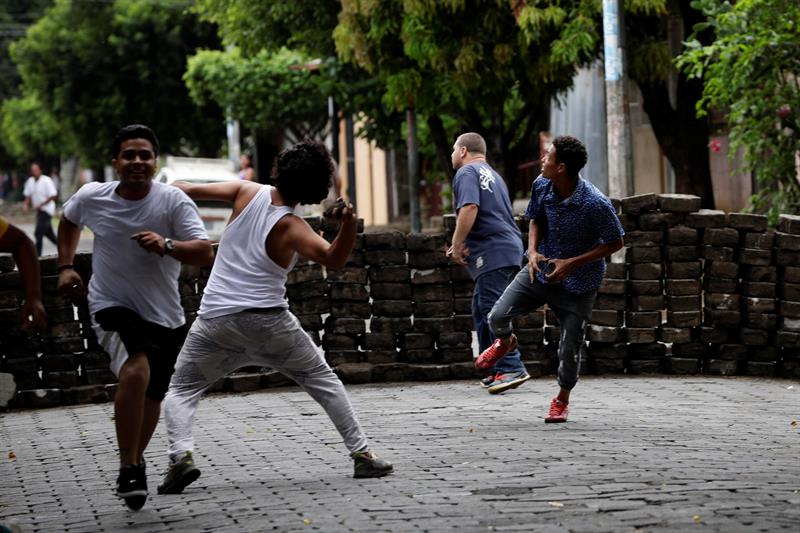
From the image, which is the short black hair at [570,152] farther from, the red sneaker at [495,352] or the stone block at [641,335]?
the stone block at [641,335]

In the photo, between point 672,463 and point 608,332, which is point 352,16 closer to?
point 608,332

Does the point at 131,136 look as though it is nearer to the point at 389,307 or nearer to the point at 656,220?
the point at 389,307

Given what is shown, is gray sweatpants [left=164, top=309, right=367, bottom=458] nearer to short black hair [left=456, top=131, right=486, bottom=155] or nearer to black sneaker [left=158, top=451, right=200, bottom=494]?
black sneaker [left=158, top=451, right=200, bottom=494]

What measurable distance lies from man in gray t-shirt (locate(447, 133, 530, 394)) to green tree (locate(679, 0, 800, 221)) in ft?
15.1

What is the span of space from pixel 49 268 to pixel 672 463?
5003 mm

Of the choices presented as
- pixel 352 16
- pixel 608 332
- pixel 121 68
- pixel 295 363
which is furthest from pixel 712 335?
pixel 121 68

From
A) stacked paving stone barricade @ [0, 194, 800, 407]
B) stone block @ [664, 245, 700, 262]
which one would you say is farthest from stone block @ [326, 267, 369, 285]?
stone block @ [664, 245, 700, 262]

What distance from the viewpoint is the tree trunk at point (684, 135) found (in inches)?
818

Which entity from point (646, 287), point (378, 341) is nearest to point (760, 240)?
point (646, 287)

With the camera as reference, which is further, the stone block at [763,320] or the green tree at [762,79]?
the green tree at [762,79]

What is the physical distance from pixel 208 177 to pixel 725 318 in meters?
19.6

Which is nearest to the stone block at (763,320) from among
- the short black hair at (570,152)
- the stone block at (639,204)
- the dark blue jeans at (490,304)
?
the stone block at (639,204)

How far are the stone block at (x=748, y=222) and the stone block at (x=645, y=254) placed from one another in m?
0.56

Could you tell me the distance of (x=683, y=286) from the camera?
11812 mm
